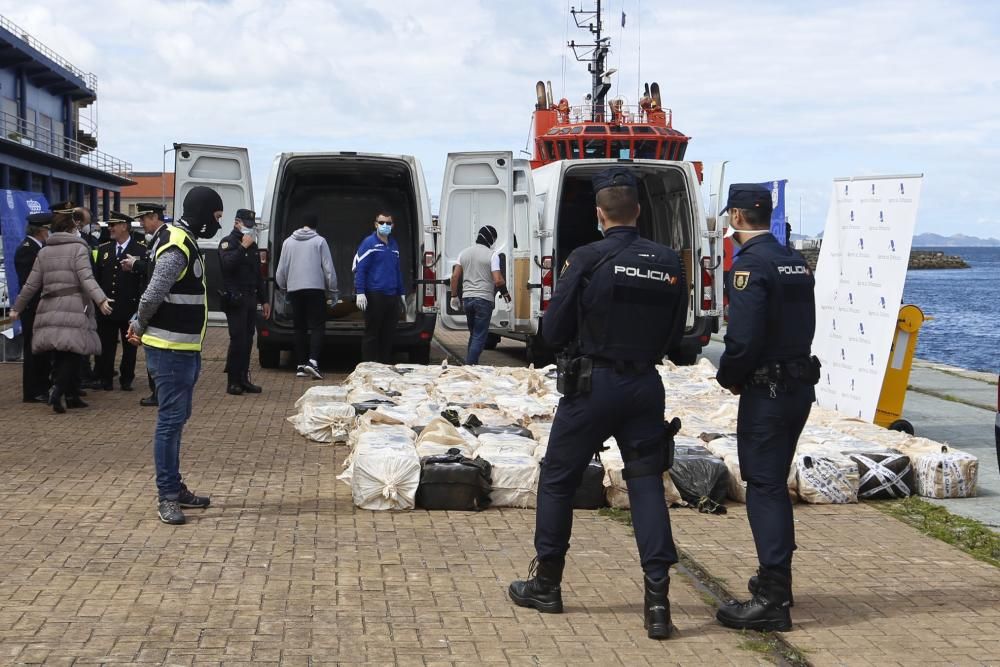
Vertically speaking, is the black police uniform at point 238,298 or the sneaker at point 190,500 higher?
the black police uniform at point 238,298

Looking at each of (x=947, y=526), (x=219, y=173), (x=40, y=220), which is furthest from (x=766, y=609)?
(x=219, y=173)

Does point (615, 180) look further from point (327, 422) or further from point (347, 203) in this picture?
point (347, 203)

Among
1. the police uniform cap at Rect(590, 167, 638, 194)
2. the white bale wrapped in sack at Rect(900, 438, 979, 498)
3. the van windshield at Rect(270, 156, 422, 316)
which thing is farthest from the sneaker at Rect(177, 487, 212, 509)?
the van windshield at Rect(270, 156, 422, 316)

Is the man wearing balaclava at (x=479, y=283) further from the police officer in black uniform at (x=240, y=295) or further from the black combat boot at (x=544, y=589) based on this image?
the black combat boot at (x=544, y=589)

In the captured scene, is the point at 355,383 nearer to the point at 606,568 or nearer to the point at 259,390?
the point at 259,390

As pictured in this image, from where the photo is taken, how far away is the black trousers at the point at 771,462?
203 inches

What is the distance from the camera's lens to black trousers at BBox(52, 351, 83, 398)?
35.7 ft

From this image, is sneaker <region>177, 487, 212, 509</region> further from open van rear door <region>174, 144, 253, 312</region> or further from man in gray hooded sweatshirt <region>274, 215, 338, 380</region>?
open van rear door <region>174, 144, 253, 312</region>

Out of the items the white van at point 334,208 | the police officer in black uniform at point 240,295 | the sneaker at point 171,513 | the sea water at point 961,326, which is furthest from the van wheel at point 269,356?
the sea water at point 961,326

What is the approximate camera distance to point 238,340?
12.5m

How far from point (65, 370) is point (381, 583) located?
617 centimetres

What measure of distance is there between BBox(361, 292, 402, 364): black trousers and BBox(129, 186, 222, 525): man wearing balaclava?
649 cm

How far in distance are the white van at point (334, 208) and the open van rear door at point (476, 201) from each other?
0.47 meters

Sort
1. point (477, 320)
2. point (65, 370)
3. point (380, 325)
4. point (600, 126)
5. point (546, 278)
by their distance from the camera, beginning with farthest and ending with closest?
point (600, 126) < point (546, 278) < point (477, 320) < point (380, 325) < point (65, 370)
